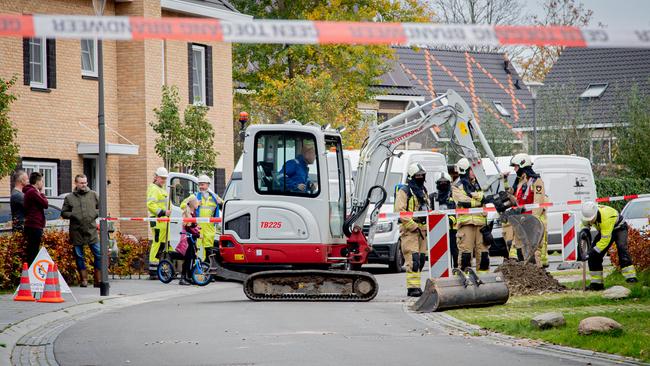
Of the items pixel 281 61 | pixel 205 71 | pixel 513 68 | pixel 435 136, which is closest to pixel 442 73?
pixel 513 68

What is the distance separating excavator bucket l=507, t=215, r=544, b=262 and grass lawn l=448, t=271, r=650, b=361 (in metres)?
0.97

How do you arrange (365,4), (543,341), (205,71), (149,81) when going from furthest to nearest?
(365,4)
(205,71)
(149,81)
(543,341)

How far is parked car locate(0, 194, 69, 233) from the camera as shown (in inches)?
888

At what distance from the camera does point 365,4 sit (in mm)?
42500

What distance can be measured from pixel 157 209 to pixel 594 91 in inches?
1463

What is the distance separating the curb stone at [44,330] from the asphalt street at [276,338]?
208 mm

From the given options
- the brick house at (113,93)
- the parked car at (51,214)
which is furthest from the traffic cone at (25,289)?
the brick house at (113,93)

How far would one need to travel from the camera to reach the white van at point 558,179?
2969 cm

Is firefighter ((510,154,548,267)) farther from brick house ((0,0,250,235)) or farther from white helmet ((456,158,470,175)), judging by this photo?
brick house ((0,0,250,235))

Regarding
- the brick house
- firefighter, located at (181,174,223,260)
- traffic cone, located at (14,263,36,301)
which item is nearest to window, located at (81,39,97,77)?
the brick house

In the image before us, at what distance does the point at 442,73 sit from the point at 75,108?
3396 cm

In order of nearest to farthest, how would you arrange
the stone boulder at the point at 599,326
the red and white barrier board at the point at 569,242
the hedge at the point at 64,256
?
the stone boulder at the point at 599,326 < the hedge at the point at 64,256 < the red and white barrier board at the point at 569,242

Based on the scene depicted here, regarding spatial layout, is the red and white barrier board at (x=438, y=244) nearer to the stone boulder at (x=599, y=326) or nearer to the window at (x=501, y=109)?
the stone boulder at (x=599, y=326)

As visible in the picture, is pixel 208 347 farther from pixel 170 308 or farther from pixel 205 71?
pixel 205 71
